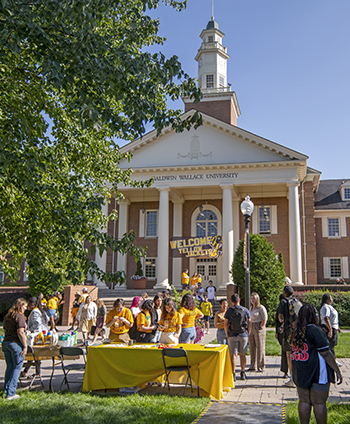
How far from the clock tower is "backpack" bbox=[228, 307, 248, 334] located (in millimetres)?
29286

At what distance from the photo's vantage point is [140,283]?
31.8 meters

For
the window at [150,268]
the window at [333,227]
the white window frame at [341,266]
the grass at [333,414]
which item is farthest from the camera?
the window at [333,227]

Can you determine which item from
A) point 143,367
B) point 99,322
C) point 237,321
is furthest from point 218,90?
point 143,367

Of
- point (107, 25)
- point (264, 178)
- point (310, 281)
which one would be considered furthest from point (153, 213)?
point (107, 25)

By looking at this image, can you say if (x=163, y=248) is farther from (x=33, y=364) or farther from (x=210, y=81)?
(x=33, y=364)

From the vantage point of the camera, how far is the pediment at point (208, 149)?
30312 mm

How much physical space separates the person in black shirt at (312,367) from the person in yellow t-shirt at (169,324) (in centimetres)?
406

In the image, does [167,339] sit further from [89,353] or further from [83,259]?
[83,259]

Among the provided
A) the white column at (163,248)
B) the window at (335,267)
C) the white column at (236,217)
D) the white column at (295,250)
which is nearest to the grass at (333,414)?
the white column at (295,250)

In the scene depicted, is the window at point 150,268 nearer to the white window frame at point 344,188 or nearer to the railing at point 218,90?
the railing at point 218,90

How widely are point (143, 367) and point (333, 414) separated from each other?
135 inches

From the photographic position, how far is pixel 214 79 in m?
39.3

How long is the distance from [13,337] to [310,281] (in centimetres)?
2573

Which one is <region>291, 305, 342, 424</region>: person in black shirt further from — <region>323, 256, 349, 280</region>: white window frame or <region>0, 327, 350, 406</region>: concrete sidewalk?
<region>323, 256, 349, 280</region>: white window frame
